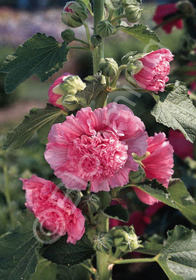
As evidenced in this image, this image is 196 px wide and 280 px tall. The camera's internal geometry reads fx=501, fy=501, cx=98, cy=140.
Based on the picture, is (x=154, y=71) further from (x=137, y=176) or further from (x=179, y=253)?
(x=179, y=253)

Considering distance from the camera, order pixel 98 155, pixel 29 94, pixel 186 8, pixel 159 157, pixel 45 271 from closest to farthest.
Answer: pixel 98 155
pixel 159 157
pixel 45 271
pixel 186 8
pixel 29 94

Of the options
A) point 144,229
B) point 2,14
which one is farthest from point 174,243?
point 2,14

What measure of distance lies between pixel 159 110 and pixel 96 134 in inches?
4.0

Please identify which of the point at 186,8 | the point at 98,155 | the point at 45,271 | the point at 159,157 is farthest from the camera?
the point at 186,8

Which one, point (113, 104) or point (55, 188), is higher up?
point (113, 104)

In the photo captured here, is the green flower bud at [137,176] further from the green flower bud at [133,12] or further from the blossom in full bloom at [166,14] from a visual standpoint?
the blossom in full bloom at [166,14]

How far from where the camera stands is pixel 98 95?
0.82 meters

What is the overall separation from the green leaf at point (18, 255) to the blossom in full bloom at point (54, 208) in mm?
82

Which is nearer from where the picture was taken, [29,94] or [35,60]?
[35,60]

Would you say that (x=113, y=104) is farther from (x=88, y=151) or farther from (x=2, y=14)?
(x=2, y=14)

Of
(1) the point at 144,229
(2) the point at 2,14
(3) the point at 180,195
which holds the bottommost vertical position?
(2) the point at 2,14

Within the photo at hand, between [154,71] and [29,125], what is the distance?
0.24m

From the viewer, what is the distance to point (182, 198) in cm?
88

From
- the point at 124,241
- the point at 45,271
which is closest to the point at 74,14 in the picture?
the point at 124,241
